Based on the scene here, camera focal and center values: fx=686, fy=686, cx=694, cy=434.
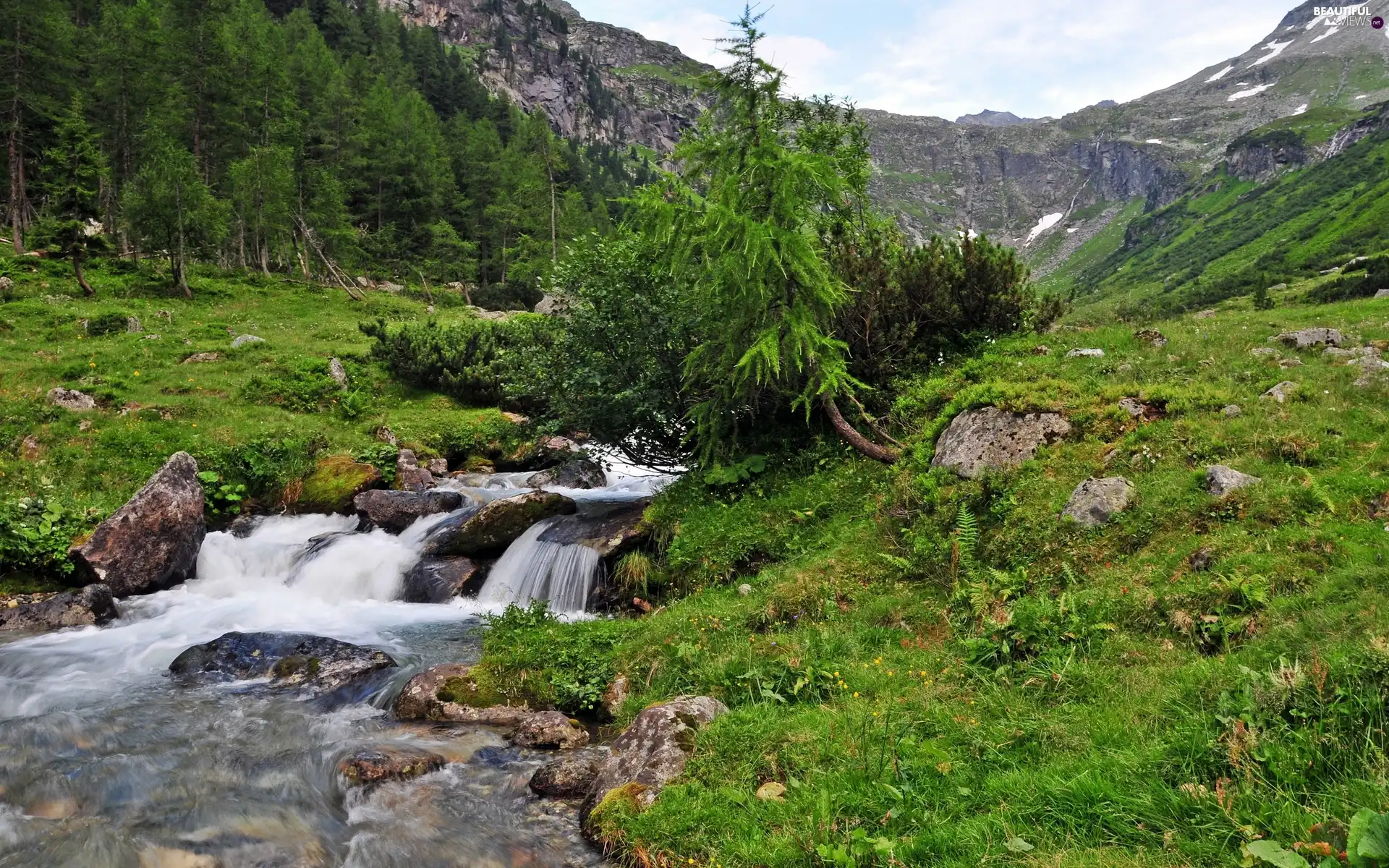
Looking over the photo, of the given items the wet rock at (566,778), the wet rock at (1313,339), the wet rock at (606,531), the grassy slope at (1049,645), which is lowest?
the wet rock at (566,778)

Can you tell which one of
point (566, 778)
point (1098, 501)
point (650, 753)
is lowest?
→ point (566, 778)

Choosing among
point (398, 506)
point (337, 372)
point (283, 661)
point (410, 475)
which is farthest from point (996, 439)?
point (337, 372)

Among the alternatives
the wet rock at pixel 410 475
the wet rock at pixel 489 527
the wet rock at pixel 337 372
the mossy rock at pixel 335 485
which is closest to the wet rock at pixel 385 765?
the wet rock at pixel 489 527

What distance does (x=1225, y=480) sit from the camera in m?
8.34

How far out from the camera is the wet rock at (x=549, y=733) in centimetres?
866

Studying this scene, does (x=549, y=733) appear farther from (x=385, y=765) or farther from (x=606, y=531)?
(x=606, y=531)

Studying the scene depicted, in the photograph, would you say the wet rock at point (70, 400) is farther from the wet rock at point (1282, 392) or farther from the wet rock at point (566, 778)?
the wet rock at point (1282, 392)

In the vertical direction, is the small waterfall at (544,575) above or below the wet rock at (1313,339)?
below

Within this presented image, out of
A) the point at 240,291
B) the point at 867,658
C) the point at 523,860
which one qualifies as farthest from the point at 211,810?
the point at 240,291

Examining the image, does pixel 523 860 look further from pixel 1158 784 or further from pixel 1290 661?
pixel 1290 661

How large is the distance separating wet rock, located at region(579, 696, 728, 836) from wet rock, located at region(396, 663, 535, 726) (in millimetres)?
2440

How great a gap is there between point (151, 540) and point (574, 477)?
1149 centimetres

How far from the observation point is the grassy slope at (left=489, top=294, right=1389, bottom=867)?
14.4 feet

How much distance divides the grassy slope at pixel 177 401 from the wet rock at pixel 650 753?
48.3ft
